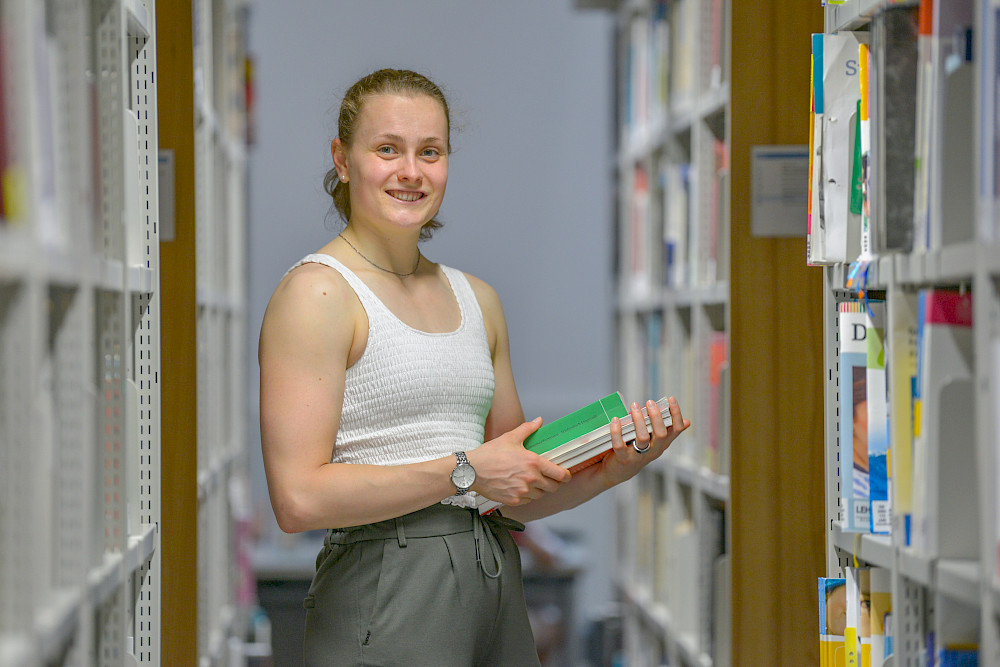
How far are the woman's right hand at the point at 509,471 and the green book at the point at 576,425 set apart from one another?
5 centimetres

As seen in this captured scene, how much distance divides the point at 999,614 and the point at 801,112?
3.77 feet

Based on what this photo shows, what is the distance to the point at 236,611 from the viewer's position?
11.2 feet

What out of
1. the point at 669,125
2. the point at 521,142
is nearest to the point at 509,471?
the point at 669,125

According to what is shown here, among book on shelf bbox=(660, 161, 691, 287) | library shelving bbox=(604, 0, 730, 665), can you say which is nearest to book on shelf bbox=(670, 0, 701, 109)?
library shelving bbox=(604, 0, 730, 665)

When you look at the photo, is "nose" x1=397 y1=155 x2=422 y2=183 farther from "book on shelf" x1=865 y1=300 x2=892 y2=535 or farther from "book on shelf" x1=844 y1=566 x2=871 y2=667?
"book on shelf" x1=844 y1=566 x2=871 y2=667

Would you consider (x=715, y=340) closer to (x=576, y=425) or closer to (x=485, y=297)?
(x=485, y=297)

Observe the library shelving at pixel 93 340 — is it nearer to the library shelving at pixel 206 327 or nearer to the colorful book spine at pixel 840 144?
the library shelving at pixel 206 327

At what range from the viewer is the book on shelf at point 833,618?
5.03 feet

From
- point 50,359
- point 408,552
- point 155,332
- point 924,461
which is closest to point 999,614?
point 924,461

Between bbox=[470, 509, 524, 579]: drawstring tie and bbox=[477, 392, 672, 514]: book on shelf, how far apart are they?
0.02 metres

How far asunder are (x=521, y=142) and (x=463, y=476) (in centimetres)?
311

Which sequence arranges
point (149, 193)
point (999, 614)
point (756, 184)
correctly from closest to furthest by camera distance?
point (999, 614)
point (149, 193)
point (756, 184)

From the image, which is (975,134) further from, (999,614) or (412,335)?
(412,335)

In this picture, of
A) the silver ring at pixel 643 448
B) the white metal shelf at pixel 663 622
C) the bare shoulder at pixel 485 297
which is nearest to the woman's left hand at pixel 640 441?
the silver ring at pixel 643 448
